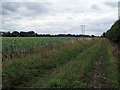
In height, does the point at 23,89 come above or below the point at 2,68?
below

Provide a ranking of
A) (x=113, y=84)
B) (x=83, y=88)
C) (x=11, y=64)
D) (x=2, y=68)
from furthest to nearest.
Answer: (x=11, y=64), (x=2, y=68), (x=113, y=84), (x=83, y=88)

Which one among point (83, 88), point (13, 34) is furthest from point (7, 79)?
point (13, 34)

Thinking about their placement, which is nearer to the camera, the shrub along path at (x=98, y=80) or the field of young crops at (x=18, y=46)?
the shrub along path at (x=98, y=80)

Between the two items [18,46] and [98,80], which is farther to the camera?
[18,46]

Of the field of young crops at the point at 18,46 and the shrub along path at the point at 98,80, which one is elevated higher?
the field of young crops at the point at 18,46

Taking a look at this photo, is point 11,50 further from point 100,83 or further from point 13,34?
point 13,34

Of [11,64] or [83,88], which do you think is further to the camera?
[11,64]

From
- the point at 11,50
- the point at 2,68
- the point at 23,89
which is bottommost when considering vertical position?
the point at 23,89

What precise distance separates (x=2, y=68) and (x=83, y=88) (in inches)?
196

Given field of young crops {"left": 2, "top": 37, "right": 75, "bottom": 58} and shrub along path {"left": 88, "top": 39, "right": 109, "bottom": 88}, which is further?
field of young crops {"left": 2, "top": 37, "right": 75, "bottom": 58}

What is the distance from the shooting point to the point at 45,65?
34.6ft

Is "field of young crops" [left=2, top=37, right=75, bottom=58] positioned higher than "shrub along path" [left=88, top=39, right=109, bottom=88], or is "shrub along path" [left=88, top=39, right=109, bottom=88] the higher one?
"field of young crops" [left=2, top=37, right=75, bottom=58]

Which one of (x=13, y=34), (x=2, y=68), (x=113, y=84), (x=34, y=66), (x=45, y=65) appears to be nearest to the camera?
(x=113, y=84)

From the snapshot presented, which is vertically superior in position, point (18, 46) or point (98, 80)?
point (18, 46)
